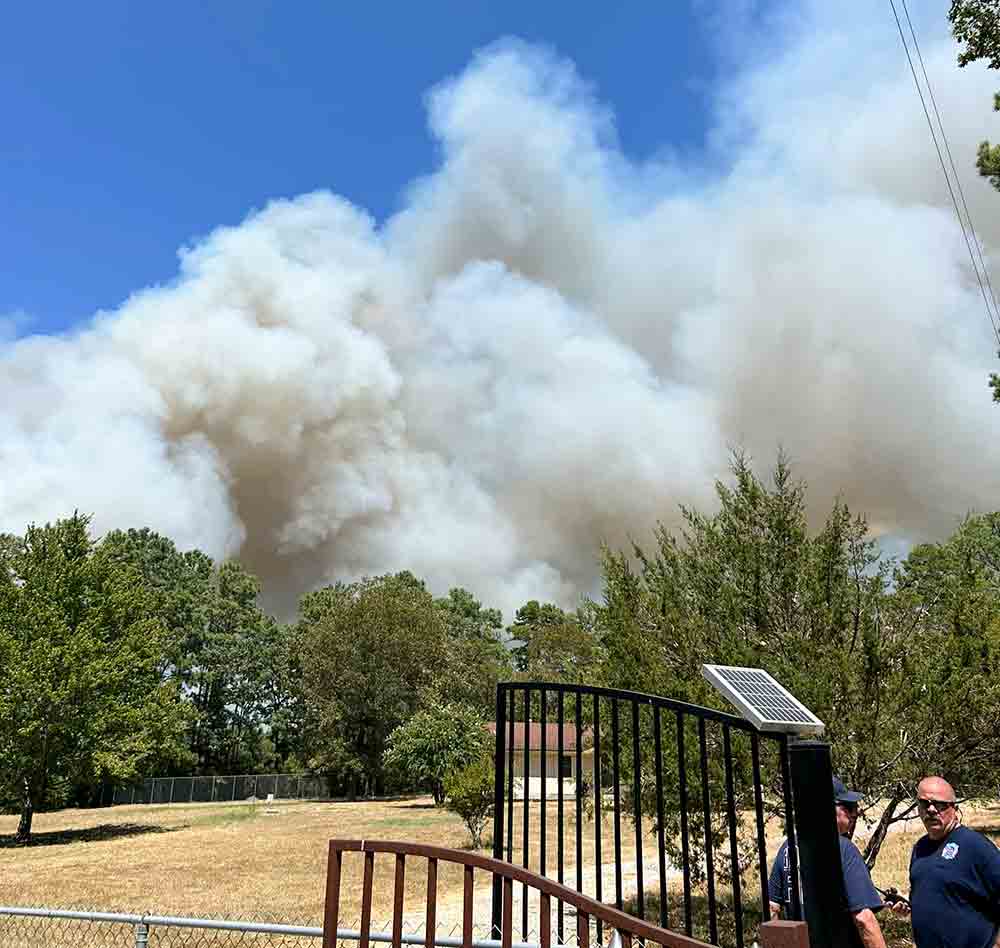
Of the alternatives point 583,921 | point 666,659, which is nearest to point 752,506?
point 666,659

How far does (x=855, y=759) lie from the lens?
30.6 ft

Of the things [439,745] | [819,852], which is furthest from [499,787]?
[439,745]

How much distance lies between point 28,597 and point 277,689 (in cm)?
3750

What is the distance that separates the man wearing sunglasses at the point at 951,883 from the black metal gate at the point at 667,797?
72cm

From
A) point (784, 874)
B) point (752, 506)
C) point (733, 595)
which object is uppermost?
point (752, 506)

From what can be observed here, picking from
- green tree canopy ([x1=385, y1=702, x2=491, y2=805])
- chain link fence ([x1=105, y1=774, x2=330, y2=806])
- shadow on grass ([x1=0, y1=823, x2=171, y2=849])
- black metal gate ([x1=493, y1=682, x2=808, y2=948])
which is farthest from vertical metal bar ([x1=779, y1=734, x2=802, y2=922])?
chain link fence ([x1=105, y1=774, x2=330, y2=806])

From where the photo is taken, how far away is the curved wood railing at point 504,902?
8.63ft

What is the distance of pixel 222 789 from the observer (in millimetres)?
49250

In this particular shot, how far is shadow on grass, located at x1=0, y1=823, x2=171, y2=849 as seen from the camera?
81.8ft

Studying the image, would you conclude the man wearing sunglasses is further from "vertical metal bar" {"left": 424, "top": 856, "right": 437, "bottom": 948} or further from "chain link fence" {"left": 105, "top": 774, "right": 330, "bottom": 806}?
"chain link fence" {"left": 105, "top": 774, "right": 330, "bottom": 806}

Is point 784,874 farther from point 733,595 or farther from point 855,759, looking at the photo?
point 733,595

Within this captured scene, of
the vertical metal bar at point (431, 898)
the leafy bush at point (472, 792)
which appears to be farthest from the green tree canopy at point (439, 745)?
the vertical metal bar at point (431, 898)

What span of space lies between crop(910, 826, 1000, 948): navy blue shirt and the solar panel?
1406 mm

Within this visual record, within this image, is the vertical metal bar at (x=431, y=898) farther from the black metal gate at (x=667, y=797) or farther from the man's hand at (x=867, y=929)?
the man's hand at (x=867, y=929)
